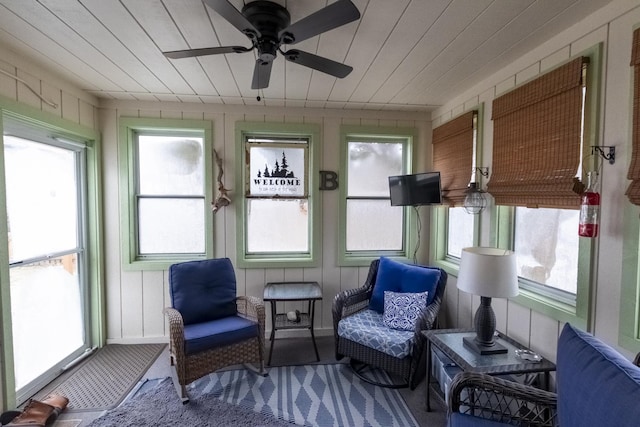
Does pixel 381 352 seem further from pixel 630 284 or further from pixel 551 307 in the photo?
pixel 630 284

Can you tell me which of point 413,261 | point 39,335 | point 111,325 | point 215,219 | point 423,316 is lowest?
point 111,325

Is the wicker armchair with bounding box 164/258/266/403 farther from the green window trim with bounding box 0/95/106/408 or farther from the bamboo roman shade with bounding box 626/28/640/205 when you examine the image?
the bamboo roman shade with bounding box 626/28/640/205

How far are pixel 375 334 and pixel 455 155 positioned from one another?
1.78 metres

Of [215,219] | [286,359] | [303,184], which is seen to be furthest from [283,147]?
[286,359]

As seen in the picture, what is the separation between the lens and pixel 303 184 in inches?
125

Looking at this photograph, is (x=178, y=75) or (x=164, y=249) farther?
(x=164, y=249)

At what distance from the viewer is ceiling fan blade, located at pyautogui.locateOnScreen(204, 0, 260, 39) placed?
110 centimetres

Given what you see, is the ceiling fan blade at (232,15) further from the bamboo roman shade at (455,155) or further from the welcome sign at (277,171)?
the bamboo roman shade at (455,155)

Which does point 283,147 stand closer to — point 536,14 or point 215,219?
point 215,219

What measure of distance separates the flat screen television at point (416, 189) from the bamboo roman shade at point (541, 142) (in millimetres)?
517

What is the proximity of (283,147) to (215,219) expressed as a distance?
106 centimetres

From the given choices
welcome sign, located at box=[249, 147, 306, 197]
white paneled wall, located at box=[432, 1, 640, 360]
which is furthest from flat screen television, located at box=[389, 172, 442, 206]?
white paneled wall, located at box=[432, 1, 640, 360]

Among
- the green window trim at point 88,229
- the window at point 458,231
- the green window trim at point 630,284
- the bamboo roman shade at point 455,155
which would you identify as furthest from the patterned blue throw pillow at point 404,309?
the green window trim at point 88,229

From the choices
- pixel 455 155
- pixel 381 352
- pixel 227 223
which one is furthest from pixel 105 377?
pixel 455 155
